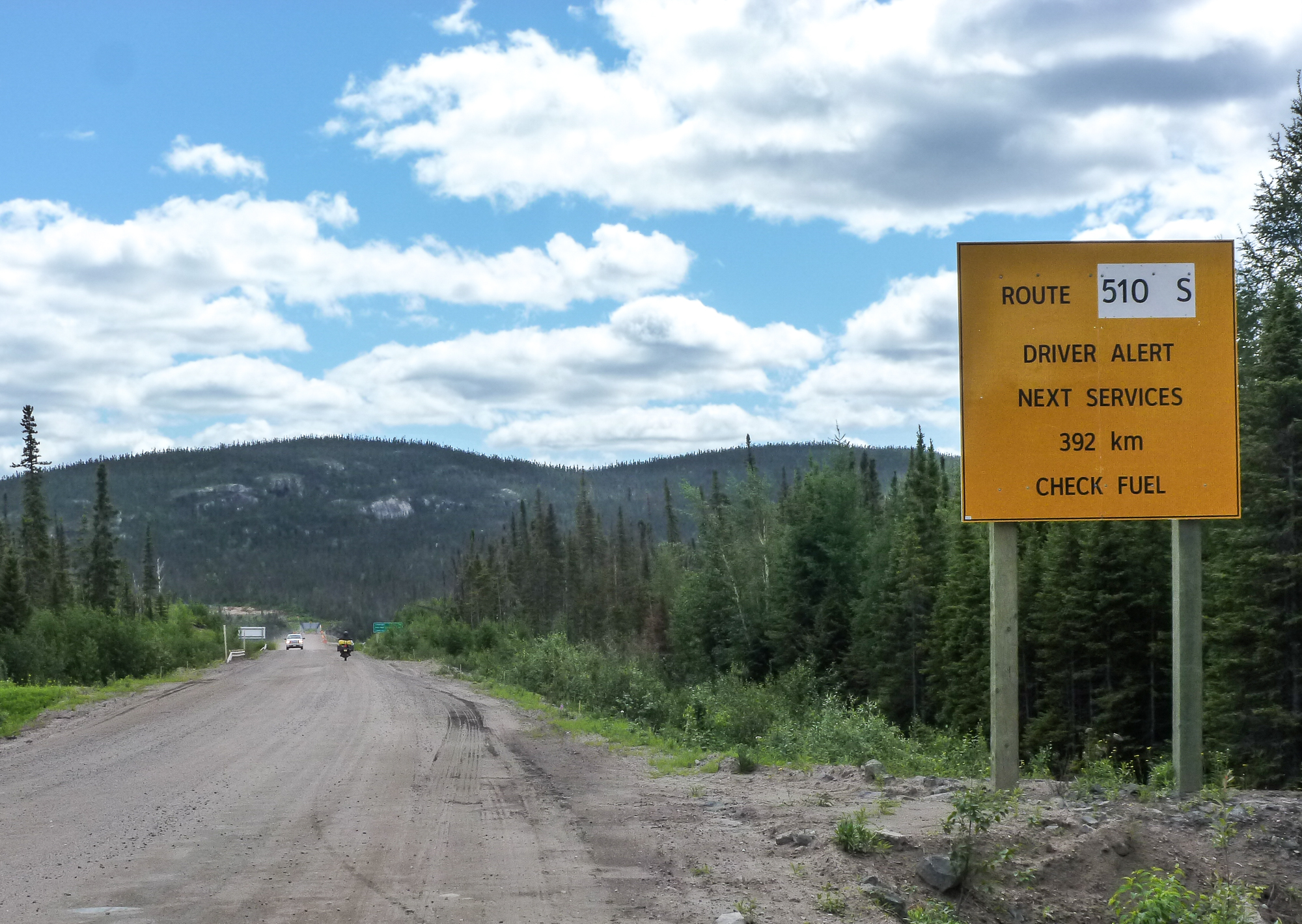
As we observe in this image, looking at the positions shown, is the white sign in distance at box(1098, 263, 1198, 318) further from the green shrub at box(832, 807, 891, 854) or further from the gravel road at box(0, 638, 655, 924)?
the gravel road at box(0, 638, 655, 924)

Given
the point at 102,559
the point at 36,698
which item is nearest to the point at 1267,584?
the point at 36,698

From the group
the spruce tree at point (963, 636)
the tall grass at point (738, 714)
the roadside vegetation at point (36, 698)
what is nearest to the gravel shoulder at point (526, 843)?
the tall grass at point (738, 714)

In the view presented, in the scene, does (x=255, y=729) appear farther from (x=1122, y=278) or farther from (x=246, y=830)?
(x=1122, y=278)

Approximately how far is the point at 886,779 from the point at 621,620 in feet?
300

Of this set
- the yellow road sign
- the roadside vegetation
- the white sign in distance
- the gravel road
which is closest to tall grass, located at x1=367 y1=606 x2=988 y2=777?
the gravel road


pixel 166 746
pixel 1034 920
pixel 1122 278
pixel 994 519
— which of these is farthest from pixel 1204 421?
pixel 166 746

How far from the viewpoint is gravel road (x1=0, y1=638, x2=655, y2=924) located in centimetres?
721

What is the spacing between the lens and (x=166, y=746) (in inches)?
691

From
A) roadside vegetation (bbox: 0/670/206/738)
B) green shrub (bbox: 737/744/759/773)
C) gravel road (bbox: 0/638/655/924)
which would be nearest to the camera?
gravel road (bbox: 0/638/655/924)

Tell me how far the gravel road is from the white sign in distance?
680cm

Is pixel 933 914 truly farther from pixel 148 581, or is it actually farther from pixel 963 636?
pixel 148 581

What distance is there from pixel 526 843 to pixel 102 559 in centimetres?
7127

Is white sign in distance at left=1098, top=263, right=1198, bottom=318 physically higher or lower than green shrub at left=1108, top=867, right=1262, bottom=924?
higher

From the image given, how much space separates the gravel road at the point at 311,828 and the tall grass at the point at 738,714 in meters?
3.20
